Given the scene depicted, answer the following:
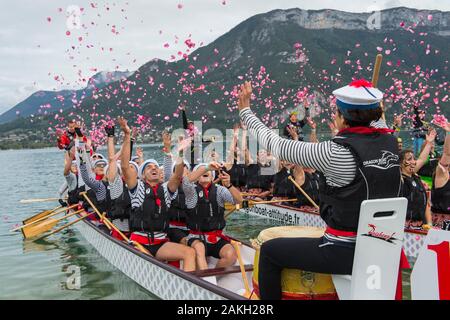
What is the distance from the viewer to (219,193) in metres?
7.58

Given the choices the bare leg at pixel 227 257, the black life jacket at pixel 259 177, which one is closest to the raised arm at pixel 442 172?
the bare leg at pixel 227 257

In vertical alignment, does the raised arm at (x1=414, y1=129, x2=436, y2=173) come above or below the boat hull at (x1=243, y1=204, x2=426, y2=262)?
above

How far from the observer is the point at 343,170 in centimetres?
306

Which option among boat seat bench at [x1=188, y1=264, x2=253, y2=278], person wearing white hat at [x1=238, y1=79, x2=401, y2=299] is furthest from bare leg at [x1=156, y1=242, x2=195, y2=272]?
person wearing white hat at [x1=238, y1=79, x2=401, y2=299]

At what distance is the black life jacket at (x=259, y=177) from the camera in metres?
16.3

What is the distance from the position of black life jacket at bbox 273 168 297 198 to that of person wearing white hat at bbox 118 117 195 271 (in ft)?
23.1

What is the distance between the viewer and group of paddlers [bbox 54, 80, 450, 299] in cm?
312

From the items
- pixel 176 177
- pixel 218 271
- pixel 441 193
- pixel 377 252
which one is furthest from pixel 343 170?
pixel 441 193

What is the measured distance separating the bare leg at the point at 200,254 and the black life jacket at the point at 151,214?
607 mm

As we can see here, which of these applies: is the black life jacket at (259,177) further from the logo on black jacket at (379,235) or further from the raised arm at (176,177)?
the logo on black jacket at (379,235)

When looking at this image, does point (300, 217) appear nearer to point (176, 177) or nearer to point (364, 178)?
point (176, 177)

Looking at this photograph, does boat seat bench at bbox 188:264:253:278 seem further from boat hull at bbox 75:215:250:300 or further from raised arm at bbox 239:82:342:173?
raised arm at bbox 239:82:342:173
